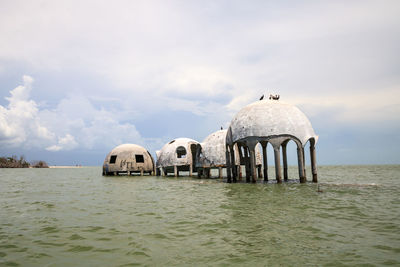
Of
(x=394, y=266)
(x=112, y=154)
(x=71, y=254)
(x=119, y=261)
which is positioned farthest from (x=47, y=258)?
(x=112, y=154)

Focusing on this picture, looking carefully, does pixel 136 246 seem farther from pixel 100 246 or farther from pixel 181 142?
pixel 181 142

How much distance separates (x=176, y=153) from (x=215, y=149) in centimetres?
734

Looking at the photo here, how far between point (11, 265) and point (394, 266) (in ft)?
22.5

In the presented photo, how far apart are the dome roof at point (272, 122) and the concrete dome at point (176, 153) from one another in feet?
40.9

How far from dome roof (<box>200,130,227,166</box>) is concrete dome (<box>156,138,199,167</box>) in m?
4.74

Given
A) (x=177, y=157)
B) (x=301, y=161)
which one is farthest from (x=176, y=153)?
(x=301, y=161)

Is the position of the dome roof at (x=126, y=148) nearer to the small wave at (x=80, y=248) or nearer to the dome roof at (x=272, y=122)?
the dome roof at (x=272, y=122)

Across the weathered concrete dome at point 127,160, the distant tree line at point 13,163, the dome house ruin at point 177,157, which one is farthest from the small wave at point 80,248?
the distant tree line at point 13,163

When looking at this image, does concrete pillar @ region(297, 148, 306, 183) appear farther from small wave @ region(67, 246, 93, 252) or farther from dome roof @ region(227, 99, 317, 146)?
small wave @ region(67, 246, 93, 252)

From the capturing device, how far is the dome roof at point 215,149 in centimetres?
2646

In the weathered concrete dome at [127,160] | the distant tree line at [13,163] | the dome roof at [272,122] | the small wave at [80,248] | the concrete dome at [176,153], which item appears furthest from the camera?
the distant tree line at [13,163]

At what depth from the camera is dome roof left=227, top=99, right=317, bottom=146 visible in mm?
18953

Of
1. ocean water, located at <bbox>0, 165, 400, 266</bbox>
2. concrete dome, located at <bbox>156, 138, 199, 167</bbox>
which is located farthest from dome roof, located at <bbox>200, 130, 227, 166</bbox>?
ocean water, located at <bbox>0, 165, 400, 266</bbox>

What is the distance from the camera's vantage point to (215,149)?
26.8 meters
